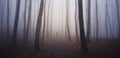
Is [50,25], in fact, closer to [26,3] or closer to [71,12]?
[71,12]

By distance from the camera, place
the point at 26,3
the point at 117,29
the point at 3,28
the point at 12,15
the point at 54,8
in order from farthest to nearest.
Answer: the point at 3,28 → the point at 117,29 → the point at 12,15 → the point at 54,8 → the point at 26,3

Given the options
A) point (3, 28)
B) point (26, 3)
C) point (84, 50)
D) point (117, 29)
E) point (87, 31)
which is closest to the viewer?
point (84, 50)

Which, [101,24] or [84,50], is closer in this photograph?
[84,50]

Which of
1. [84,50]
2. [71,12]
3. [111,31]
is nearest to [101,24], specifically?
[111,31]

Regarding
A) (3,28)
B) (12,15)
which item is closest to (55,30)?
(12,15)

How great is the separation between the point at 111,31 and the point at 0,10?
1210 centimetres

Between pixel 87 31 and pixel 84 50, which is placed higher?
pixel 87 31

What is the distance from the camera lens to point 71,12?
12.5m

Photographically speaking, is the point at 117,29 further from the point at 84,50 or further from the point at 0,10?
the point at 0,10

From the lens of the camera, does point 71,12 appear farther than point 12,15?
No

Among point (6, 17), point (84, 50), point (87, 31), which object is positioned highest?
point (6, 17)

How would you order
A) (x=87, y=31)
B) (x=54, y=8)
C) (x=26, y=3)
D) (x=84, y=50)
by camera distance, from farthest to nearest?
1. (x=54, y=8)
2. (x=26, y=3)
3. (x=87, y=31)
4. (x=84, y=50)

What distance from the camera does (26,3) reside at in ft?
37.0

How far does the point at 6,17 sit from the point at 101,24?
401 inches
